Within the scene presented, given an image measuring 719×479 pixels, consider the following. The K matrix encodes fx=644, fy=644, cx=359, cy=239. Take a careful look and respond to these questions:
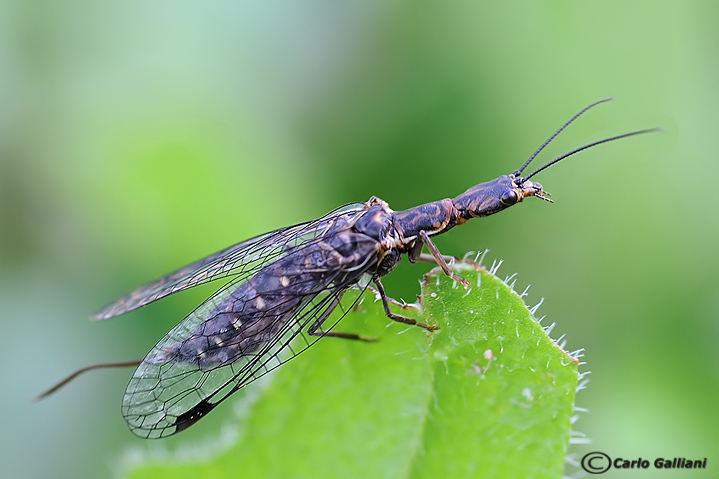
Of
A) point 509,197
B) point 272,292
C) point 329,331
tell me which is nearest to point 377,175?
point 509,197

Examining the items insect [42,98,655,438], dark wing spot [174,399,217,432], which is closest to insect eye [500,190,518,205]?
insect [42,98,655,438]

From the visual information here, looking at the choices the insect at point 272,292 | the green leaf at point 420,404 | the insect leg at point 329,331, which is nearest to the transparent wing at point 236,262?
the insect at point 272,292

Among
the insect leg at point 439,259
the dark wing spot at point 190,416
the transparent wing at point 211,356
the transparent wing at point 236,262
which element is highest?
the insect leg at point 439,259

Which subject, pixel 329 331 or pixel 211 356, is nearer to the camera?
pixel 329 331

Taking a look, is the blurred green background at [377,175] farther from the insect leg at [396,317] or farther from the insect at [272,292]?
the insect leg at [396,317]

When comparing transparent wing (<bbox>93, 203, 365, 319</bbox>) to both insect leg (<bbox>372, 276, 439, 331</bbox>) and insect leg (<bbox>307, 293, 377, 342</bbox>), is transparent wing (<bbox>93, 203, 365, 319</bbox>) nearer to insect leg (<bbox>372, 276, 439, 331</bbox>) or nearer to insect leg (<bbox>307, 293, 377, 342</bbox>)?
insect leg (<bbox>307, 293, 377, 342</bbox>)

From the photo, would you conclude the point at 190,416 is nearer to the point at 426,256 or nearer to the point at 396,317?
the point at 396,317
